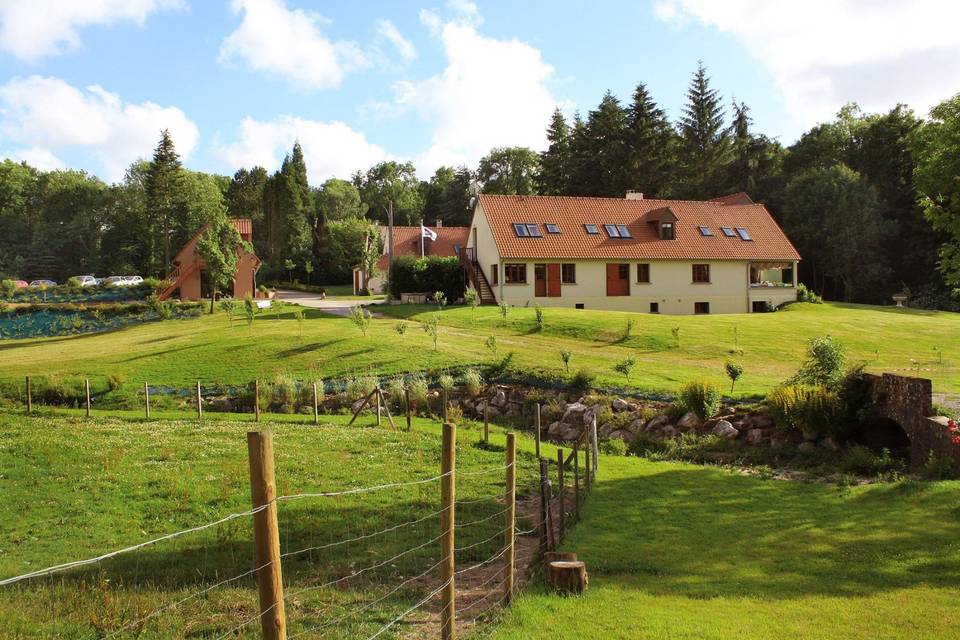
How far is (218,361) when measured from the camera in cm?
2786

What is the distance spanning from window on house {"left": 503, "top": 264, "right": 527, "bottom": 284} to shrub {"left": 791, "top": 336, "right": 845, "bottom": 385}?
2568 centimetres

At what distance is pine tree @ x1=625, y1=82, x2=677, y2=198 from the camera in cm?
7025

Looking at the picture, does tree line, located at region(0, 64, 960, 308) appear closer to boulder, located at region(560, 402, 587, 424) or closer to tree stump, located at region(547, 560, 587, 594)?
boulder, located at region(560, 402, 587, 424)

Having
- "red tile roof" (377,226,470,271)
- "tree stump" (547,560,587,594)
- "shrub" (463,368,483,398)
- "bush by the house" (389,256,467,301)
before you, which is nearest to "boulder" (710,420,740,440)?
"shrub" (463,368,483,398)

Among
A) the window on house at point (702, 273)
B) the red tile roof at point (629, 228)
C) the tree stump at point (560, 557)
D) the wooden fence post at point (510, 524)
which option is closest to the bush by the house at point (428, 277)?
the red tile roof at point (629, 228)

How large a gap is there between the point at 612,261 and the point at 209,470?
35.9m

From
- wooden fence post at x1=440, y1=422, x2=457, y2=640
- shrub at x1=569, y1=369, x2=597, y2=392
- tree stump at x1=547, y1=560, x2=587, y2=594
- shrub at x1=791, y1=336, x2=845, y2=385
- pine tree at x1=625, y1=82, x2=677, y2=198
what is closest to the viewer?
wooden fence post at x1=440, y1=422, x2=457, y2=640

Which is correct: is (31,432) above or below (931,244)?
below

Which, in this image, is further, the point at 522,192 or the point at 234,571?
the point at 522,192

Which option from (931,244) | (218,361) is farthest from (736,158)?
(218,361)

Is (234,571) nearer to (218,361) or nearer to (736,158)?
(218,361)

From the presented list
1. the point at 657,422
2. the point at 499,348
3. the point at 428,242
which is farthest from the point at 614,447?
the point at 428,242

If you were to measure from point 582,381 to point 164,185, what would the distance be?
63594 millimetres

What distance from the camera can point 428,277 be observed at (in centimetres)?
4666
